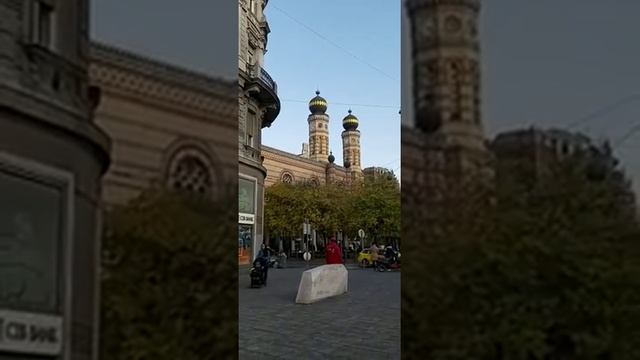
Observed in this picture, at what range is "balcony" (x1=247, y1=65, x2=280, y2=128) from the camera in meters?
3.81

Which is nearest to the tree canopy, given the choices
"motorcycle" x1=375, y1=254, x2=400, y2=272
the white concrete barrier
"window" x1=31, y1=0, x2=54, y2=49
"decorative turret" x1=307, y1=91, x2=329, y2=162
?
"motorcycle" x1=375, y1=254, x2=400, y2=272

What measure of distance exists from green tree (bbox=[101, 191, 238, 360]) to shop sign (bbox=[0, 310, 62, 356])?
14 centimetres

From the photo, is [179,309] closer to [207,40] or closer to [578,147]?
[207,40]

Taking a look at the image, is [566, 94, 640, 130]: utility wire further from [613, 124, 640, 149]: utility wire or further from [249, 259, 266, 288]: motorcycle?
[249, 259, 266, 288]: motorcycle

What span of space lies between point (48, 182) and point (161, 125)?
0.38 metres

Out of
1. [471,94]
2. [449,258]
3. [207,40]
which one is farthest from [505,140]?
[207,40]

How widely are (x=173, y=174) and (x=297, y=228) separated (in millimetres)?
12857

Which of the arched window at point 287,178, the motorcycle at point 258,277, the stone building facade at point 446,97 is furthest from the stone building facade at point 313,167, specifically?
the stone building facade at point 446,97

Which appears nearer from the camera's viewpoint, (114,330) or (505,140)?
(114,330)

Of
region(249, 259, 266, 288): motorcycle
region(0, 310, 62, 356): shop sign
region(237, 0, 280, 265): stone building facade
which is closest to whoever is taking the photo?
region(0, 310, 62, 356): shop sign

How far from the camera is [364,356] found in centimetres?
396

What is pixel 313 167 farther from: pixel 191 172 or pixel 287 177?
pixel 191 172

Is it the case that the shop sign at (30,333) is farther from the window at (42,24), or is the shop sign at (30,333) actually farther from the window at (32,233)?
the window at (42,24)

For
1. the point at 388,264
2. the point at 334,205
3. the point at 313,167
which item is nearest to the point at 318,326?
the point at 334,205
